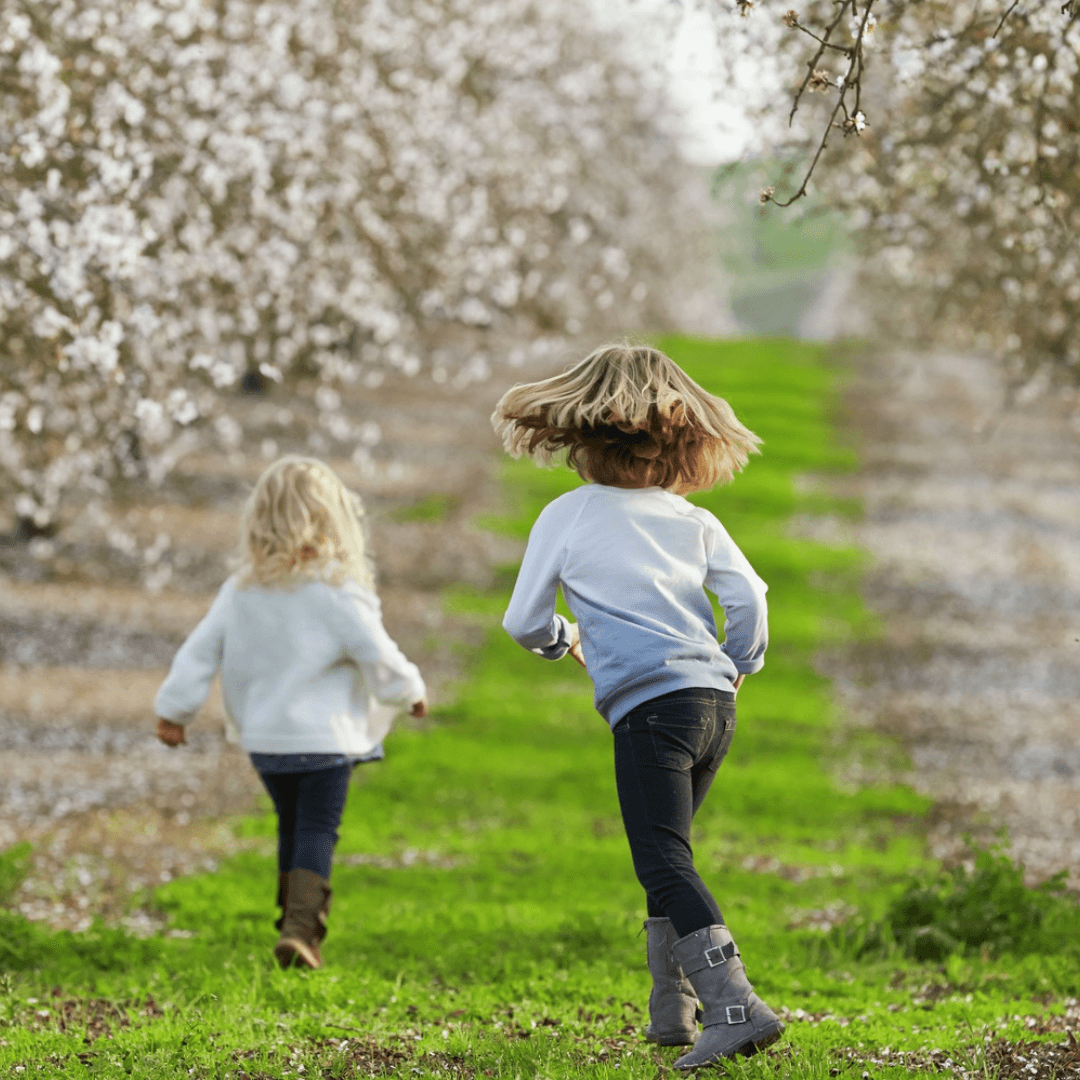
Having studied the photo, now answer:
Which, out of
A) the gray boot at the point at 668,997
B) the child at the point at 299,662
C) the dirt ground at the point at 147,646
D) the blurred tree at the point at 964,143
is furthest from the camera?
the dirt ground at the point at 147,646

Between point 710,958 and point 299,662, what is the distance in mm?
2288

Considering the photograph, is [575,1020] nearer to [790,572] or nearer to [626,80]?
[790,572]

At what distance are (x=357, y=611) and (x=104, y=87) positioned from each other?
432 centimetres

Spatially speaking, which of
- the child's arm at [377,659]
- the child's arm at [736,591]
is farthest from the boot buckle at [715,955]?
the child's arm at [377,659]

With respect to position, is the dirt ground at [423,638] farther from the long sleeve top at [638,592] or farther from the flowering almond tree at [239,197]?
the long sleeve top at [638,592]

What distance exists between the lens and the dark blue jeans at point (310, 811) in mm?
5352

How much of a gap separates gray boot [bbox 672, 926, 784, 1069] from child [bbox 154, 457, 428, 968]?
1.93 metres

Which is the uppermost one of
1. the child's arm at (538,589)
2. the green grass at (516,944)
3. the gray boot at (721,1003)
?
the child's arm at (538,589)

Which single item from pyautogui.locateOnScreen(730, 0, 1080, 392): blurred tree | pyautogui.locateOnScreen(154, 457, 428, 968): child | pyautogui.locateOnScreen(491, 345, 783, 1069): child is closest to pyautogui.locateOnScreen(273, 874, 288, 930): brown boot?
pyautogui.locateOnScreen(154, 457, 428, 968): child

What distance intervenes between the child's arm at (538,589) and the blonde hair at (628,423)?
9.1 inches

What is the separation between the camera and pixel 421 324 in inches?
560

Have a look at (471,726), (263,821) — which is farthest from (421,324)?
(263,821)

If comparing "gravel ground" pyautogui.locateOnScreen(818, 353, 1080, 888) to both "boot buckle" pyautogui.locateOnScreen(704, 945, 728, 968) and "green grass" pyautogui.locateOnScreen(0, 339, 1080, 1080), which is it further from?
"boot buckle" pyautogui.locateOnScreen(704, 945, 728, 968)

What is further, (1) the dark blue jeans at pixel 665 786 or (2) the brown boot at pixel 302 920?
(2) the brown boot at pixel 302 920
